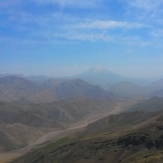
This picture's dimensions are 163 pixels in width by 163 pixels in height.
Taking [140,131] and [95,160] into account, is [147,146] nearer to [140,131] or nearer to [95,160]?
[140,131]

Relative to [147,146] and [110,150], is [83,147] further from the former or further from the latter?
[147,146]

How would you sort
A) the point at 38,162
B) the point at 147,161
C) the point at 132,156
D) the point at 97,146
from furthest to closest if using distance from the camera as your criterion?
the point at 38,162, the point at 97,146, the point at 132,156, the point at 147,161

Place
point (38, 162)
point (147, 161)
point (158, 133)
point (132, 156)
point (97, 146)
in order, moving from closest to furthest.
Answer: point (147, 161), point (132, 156), point (158, 133), point (97, 146), point (38, 162)

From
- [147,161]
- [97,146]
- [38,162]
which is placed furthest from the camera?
[38,162]

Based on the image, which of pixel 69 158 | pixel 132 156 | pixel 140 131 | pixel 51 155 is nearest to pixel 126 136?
pixel 140 131

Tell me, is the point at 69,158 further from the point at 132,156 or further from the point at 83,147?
the point at 132,156

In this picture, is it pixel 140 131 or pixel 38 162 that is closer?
pixel 140 131

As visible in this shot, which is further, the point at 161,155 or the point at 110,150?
the point at 110,150

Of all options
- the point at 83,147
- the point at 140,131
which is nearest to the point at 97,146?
the point at 83,147
